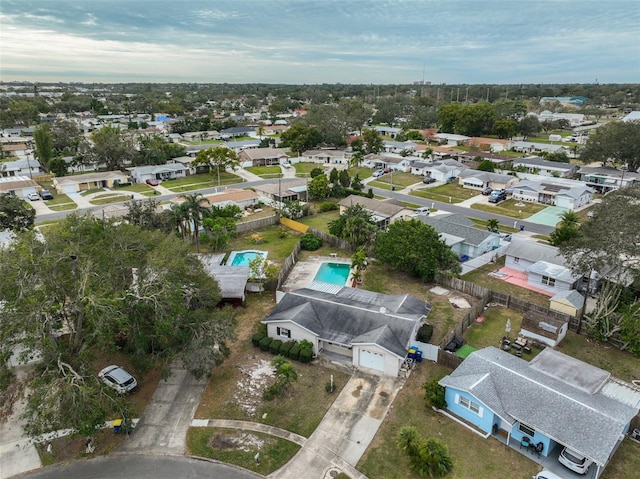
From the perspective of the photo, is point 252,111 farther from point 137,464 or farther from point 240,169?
point 137,464

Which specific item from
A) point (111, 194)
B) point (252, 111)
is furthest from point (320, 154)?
point (252, 111)

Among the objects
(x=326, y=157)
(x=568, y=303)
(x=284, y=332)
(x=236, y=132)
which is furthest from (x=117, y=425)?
(x=236, y=132)

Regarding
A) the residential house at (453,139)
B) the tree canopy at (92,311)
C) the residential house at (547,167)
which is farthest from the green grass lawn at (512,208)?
the residential house at (453,139)

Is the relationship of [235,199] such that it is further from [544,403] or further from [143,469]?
[544,403]

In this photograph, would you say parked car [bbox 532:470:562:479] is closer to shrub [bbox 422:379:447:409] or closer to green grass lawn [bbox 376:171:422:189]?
shrub [bbox 422:379:447:409]

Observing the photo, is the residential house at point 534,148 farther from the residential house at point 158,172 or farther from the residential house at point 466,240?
the residential house at point 158,172

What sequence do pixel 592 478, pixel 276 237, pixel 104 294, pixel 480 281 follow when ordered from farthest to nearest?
1. pixel 276 237
2. pixel 480 281
3. pixel 104 294
4. pixel 592 478

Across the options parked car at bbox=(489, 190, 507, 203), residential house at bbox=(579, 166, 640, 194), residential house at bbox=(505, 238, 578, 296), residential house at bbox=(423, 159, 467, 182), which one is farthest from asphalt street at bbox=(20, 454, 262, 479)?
residential house at bbox=(579, 166, 640, 194)
